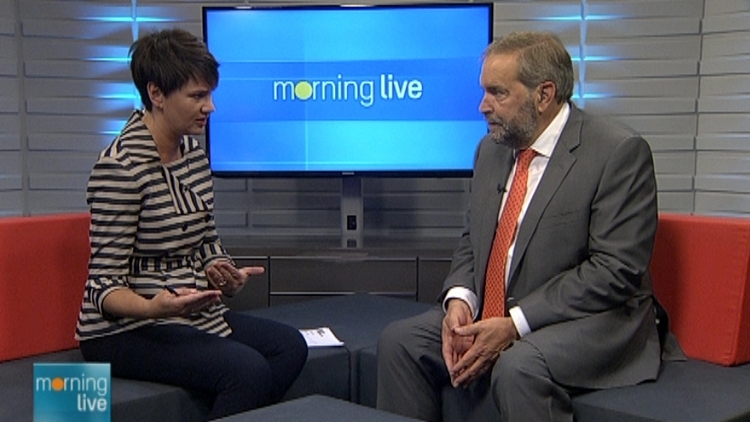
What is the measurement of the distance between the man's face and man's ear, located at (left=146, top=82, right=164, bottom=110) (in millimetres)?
944

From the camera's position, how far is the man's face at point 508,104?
8.04 ft

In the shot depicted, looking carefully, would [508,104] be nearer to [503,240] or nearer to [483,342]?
[503,240]

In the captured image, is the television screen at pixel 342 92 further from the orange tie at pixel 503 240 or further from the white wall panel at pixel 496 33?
the orange tie at pixel 503 240

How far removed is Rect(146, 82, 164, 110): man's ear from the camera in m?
2.49

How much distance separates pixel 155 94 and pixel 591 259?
133cm

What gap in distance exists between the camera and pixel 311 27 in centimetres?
393

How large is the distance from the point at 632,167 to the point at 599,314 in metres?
0.41

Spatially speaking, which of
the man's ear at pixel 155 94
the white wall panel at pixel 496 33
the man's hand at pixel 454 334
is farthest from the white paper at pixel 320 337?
the white wall panel at pixel 496 33

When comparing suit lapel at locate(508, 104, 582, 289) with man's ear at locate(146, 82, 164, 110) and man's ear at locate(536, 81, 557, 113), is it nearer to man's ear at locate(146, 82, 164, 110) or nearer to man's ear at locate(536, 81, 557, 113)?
man's ear at locate(536, 81, 557, 113)

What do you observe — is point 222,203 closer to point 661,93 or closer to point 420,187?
point 420,187

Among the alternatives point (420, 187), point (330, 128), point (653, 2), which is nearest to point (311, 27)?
point (330, 128)

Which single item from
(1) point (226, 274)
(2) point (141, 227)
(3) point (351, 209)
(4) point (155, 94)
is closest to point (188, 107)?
(4) point (155, 94)

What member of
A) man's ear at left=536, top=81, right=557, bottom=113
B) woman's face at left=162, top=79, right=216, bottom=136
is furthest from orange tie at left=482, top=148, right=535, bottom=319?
woman's face at left=162, top=79, right=216, bottom=136

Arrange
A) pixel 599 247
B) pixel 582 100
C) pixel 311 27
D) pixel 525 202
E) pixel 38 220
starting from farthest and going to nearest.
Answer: pixel 582 100 < pixel 311 27 < pixel 38 220 < pixel 525 202 < pixel 599 247
